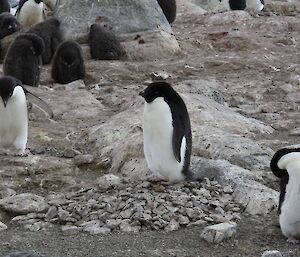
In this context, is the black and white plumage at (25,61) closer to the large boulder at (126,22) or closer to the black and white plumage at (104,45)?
the black and white plumage at (104,45)

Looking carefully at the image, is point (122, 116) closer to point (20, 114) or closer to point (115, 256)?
point (20, 114)

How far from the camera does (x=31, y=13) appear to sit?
1189 centimetres

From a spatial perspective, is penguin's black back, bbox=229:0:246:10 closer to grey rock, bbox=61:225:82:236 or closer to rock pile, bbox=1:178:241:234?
rock pile, bbox=1:178:241:234

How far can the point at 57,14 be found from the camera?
1052cm

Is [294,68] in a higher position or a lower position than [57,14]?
lower

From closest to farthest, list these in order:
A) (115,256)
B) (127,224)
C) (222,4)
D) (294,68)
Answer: (115,256), (127,224), (294,68), (222,4)

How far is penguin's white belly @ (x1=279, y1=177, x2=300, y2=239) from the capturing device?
13.3 ft

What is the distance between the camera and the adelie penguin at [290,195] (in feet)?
13.3

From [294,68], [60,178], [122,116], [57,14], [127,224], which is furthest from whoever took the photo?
[57,14]

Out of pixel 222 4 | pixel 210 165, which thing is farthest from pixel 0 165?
pixel 222 4

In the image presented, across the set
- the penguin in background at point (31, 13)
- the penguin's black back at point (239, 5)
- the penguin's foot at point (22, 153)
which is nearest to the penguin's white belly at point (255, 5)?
the penguin's black back at point (239, 5)

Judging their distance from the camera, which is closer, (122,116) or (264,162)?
(264,162)

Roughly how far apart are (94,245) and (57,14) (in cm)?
688

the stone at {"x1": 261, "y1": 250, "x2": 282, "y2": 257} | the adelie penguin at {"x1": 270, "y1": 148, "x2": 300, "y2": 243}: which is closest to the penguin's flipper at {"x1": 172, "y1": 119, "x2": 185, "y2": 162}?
the adelie penguin at {"x1": 270, "y1": 148, "x2": 300, "y2": 243}
